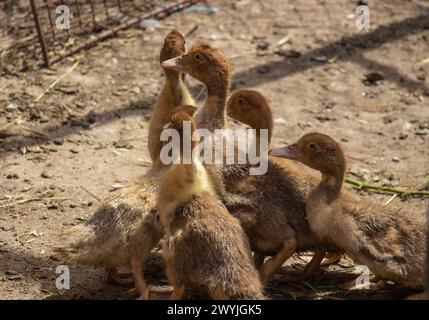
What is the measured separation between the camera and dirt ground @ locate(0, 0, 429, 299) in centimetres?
521

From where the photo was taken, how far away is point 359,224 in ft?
15.3

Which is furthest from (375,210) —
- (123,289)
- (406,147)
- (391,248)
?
(406,147)

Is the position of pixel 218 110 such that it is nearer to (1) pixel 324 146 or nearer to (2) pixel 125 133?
(1) pixel 324 146

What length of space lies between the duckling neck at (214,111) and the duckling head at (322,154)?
75 centimetres

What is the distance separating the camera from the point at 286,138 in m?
6.83

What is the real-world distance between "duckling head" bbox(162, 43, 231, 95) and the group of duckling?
1.42 feet

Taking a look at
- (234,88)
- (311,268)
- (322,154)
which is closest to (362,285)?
(311,268)

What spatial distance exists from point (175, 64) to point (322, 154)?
139 centimetres

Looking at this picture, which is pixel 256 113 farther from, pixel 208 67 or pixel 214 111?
pixel 208 67

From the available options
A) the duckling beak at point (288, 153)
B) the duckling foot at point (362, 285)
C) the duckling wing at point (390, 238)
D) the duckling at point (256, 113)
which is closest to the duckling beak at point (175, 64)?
the duckling at point (256, 113)

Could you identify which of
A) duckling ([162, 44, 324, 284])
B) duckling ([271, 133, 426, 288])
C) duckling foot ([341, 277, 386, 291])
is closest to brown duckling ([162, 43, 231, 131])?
duckling ([162, 44, 324, 284])

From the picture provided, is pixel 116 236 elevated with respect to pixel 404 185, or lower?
elevated

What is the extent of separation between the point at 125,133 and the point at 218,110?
63.4 inches

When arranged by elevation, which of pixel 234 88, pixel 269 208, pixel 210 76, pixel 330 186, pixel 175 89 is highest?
pixel 210 76
